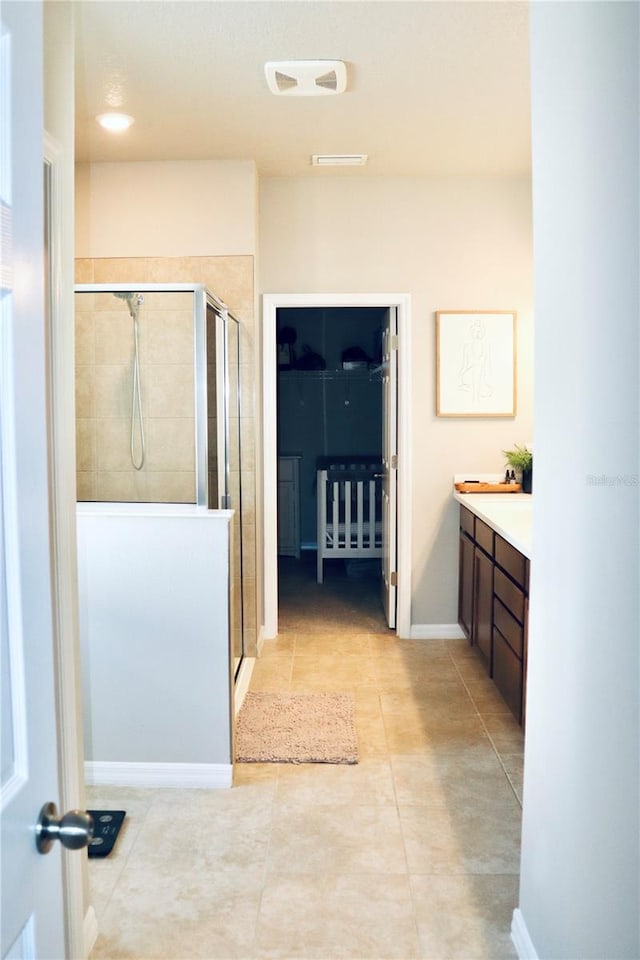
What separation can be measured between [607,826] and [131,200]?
3.83 m

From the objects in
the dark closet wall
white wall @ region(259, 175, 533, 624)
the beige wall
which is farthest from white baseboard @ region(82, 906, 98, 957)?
the dark closet wall

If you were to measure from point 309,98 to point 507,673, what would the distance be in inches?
102

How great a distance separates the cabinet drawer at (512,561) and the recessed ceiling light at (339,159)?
6.99 ft

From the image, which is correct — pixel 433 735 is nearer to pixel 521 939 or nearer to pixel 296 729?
pixel 296 729

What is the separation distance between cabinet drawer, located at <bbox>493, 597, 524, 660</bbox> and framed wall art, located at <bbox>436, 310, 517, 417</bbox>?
145 cm

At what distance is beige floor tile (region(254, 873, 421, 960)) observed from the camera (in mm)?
2070

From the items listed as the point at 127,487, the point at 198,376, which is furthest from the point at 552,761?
the point at 127,487

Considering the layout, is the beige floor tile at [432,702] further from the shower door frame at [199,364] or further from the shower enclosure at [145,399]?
the shower door frame at [199,364]

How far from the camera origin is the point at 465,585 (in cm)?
450

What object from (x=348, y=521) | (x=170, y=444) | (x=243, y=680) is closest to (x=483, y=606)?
(x=243, y=680)

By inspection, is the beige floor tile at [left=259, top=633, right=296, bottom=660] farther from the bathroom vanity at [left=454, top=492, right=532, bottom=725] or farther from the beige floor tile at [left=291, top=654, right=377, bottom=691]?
the bathroom vanity at [left=454, top=492, right=532, bottom=725]

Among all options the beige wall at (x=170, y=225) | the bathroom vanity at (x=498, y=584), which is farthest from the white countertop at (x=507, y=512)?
the beige wall at (x=170, y=225)

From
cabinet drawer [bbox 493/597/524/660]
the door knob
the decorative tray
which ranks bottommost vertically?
cabinet drawer [bbox 493/597/524/660]

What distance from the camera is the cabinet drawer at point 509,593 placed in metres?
3.10
